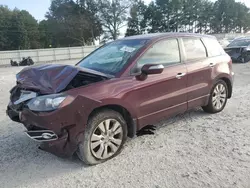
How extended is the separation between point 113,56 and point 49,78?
1258 millimetres

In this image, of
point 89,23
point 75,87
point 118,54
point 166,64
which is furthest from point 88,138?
point 89,23

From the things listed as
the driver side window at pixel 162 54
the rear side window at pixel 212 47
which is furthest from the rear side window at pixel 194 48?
the driver side window at pixel 162 54

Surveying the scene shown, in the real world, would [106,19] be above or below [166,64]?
above

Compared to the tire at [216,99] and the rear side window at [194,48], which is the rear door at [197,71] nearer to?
the rear side window at [194,48]

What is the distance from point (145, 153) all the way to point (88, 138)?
2.97 ft

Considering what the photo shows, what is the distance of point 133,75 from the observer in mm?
3795

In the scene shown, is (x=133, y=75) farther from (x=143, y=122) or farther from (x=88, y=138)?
(x=88, y=138)

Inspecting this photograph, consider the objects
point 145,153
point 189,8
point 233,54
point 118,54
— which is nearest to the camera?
point 145,153

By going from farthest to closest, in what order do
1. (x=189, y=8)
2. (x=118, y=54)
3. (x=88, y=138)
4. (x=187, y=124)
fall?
(x=189, y=8) → (x=187, y=124) → (x=118, y=54) → (x=88, y=138)

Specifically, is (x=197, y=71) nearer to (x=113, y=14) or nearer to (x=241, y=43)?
(x=241, y=43)

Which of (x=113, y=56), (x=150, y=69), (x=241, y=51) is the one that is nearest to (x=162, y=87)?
(x=150, y=69)

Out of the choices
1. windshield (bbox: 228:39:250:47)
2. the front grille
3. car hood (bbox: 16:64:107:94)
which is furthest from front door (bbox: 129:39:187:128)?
windshield (bbox: 228:39:250:47)

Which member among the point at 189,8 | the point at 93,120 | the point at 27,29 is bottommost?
the point at 93,120

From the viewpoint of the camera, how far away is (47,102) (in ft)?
10.3
